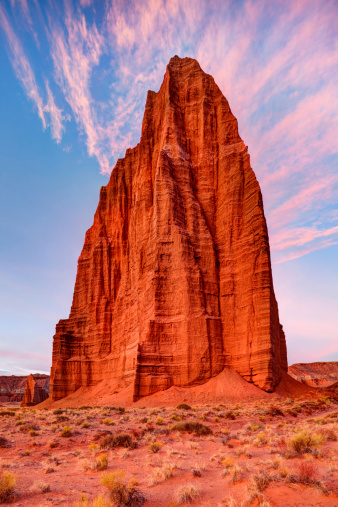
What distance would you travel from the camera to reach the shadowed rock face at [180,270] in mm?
30828

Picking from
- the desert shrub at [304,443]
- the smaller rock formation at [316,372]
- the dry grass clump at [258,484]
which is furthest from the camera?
the smaller rock formation at [316,372]

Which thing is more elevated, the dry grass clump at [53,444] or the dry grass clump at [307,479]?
the dry grass clump at [307,479]

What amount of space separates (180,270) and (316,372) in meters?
92.6

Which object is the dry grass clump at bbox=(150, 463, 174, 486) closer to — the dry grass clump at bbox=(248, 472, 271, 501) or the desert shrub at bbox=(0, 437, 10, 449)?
the dry grass clump at bbox=(248, 472, 271, 501)

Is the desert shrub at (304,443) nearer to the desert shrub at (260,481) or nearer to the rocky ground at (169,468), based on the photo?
the rocky ground at (169,468)

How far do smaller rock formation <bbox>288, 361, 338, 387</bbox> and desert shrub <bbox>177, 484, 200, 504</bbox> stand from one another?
101m

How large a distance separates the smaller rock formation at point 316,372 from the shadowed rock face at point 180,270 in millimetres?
61493

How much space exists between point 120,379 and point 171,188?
23.0m

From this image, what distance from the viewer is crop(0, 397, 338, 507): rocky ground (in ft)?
18.7

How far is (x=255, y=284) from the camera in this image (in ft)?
105

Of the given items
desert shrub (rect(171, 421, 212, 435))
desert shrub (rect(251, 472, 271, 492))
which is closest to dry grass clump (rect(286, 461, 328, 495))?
desert shrub (rect(251, 472, 271, 492))

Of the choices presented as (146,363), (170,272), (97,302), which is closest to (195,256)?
(170,272)

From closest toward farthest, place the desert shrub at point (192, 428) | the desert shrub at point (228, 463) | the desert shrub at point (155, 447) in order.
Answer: the desert shrub at point (228, 463)
the desert shrub at point (155, 447)
the desert shrub at point (192, 428)

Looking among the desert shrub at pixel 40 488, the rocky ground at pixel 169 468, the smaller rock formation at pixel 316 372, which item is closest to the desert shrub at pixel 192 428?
the rocky ground at pixel 169 468
